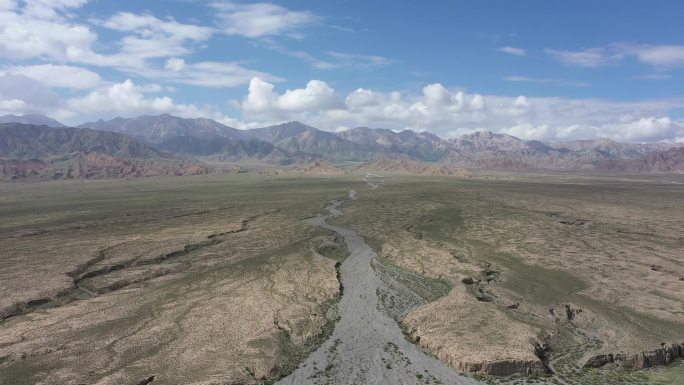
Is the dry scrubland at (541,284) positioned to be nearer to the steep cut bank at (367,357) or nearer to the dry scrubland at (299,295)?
the dry scrubland at (299,295)

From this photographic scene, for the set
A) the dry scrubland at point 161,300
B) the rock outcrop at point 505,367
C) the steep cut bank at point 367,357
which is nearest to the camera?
the steep cut bank at point 367,357

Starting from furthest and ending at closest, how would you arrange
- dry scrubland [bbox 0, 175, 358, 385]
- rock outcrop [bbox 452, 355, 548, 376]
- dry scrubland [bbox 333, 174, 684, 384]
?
dry scrubland [bbox 333, 174, 684, 384] < dry scrubland [bbox 0, 175, 358, 385] < rock outcrop [bbox 452, 355, 548, 376]

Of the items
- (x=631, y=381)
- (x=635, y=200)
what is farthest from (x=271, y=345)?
(x=635, y=200)

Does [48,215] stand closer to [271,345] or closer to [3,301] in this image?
[3,301]

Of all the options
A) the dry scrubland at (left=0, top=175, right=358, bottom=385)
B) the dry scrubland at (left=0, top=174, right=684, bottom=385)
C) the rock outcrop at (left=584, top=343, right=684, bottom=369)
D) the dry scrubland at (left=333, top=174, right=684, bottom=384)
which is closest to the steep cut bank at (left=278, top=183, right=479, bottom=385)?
the dry scrubland at (left=0, top=174, right=684, bottom=385)

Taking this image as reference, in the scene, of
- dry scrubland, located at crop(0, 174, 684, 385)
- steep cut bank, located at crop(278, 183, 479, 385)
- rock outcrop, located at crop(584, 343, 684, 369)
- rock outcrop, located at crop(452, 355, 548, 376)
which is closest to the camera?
steep cut bank, located at crop(278, 183, 479, 385)

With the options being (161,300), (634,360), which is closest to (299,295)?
(161,300)

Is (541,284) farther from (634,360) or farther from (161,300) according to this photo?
(161,300)

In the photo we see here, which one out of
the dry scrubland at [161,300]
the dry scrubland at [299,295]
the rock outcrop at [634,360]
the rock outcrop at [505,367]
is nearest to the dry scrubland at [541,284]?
the rock outcrop at [505,367]

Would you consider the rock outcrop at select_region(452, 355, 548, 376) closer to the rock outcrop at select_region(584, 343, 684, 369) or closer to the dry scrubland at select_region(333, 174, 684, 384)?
the dry scrubland at select_region(333, 174, 684, 384)
